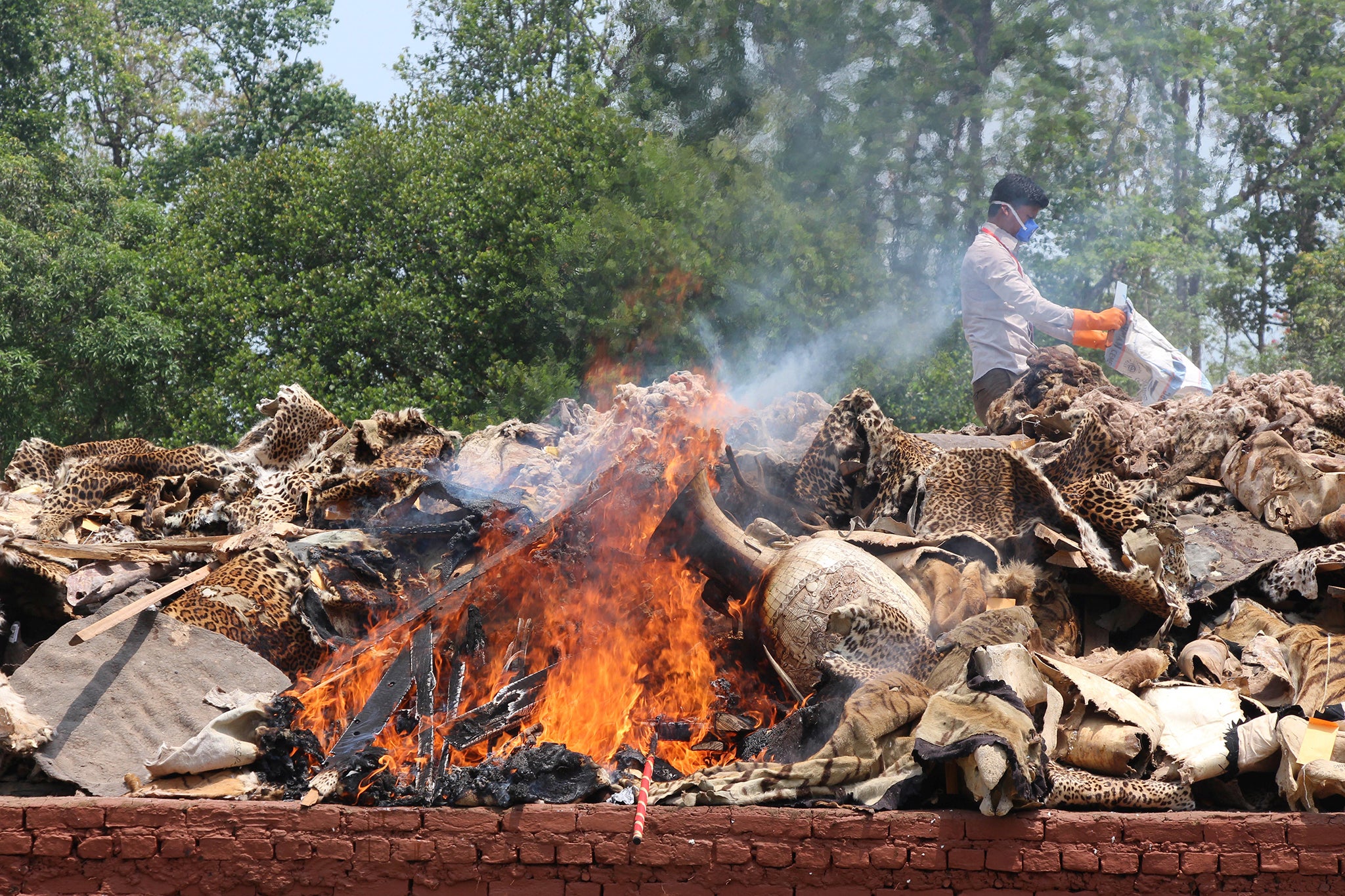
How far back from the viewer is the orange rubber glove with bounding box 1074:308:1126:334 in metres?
7.23

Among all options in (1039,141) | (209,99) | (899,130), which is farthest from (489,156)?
(209,99)

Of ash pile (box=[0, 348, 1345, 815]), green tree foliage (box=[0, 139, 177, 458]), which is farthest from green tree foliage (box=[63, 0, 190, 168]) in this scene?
ash pile (box=[0, 348, 1345, 815])

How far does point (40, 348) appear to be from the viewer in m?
17.3

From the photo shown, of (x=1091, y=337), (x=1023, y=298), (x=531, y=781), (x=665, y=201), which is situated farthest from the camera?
(x=665, y=201)

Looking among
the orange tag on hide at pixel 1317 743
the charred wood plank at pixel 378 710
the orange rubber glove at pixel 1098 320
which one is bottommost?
the orange tag on hide at pixel 1317 743

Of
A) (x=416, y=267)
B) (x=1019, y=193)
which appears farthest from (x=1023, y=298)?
(x=416, y=267)

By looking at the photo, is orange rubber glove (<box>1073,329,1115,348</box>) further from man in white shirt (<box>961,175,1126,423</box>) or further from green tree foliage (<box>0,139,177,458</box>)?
green tree foliage (<box>0,139,177,458</box>)

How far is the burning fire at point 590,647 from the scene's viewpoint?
4.71 metres

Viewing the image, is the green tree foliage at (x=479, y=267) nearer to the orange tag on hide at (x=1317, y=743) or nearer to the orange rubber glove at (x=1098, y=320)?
the orange rubber glove at (x=1098, y=320)

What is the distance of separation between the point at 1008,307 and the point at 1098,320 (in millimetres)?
595

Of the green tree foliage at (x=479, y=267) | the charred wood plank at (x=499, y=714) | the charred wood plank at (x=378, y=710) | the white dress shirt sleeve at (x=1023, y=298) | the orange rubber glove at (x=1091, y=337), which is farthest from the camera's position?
the green tree foliage at (x=479, y=267)

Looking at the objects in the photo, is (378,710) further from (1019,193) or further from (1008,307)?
(1019,193)

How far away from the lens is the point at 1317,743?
4.14m

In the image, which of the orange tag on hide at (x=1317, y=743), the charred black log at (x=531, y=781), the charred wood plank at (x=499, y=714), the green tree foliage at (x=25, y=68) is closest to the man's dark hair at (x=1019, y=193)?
the orange tag on hide at (x=1317, y=743)
